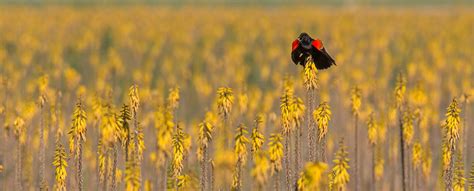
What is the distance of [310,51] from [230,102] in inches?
150

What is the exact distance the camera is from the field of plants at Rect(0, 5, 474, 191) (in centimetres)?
2061

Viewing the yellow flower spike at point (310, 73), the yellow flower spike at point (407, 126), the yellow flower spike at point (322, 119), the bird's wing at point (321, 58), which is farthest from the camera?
the yellow flower spike at point (407, 126)

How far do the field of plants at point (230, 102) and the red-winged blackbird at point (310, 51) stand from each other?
1.17ft

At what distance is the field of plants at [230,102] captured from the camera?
20.6 m

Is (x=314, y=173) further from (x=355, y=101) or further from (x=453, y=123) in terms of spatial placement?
(x=355, y=101)

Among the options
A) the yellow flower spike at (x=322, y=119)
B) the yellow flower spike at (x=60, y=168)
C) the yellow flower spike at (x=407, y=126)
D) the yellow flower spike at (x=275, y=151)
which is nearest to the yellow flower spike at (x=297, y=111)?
the yellow flower spike at (x=322, y=119)

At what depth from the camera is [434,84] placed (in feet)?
155

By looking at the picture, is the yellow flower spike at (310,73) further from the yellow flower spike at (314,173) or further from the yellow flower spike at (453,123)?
the yellow flower spike at (453,123)

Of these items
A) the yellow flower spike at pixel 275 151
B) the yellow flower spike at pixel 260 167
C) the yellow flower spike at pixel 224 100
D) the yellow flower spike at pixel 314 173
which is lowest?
the yellow flower spike at pixel 314 173

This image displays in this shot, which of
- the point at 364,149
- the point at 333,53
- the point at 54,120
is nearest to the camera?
the point at 54,120

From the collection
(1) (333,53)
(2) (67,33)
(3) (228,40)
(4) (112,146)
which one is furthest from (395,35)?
(4) (112,146)

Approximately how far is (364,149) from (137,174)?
72.3ft

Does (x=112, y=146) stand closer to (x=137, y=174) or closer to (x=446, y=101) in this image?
(x=137, y=174)

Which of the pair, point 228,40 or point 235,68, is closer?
point 235,68
